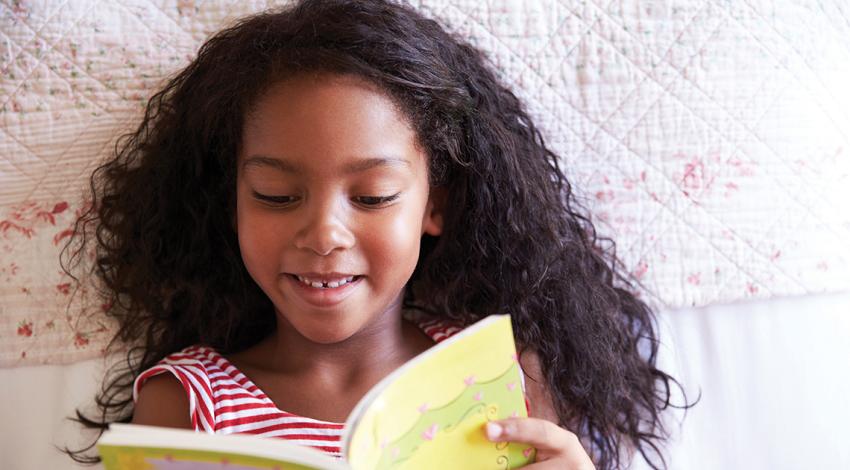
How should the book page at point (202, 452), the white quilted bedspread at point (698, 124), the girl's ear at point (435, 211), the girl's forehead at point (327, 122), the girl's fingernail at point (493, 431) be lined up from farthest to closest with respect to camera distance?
the white quilted bedspread at point (698, 124) → the girl's ear at point (435, 211) → the girl's forehead at point (327, 122) → the girl's fingernail at point (493, 431) → the book page at point (202, 452)

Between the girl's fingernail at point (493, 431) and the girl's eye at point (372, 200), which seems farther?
the girl's eye at point (372, 200)

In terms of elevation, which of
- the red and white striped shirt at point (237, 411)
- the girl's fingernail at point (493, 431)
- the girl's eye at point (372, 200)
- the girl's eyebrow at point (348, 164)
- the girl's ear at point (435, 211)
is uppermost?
the girl's eyebrow at point (348, 164)

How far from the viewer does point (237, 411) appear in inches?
39.2

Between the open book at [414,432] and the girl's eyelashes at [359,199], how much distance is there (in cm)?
23

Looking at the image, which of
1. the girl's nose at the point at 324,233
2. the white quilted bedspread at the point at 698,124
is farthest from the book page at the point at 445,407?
the white quilted bedspread at the point at 698,124

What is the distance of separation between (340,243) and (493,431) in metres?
0.25

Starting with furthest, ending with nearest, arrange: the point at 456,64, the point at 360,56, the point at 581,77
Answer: the point at 581,77 < the point at 456,64 < the point at 360,56

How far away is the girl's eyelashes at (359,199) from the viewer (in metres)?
0.91

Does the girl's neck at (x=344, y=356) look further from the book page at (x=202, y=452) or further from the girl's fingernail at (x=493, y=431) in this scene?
the book page at (x=202, y=452)

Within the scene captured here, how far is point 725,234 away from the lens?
3.84ft

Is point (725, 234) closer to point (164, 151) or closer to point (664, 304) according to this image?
point (664, 304)

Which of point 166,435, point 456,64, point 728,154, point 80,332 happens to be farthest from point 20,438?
point 728,154

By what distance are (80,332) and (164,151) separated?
0.84 feet

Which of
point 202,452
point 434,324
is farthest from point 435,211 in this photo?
point 202,452
